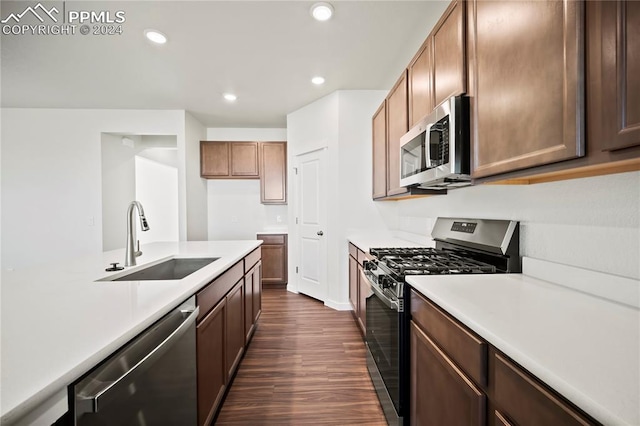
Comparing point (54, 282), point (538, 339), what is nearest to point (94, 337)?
point (54, 282)

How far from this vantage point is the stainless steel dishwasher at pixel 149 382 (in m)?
0.62

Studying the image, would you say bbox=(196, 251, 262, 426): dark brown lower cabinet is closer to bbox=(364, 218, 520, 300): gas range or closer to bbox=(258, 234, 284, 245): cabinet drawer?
bbox=(364, 218, 520, 300): gas range

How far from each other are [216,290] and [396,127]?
6.16 ft

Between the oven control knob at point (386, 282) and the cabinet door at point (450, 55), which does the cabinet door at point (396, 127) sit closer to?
the cabinet door at point (450, 55)

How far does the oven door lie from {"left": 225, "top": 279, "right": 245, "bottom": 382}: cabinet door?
0.93m

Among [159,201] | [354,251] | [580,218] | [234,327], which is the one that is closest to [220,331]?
[234,327]

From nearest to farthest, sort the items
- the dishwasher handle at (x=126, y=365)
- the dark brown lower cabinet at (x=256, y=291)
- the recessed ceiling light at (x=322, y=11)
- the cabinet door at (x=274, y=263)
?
the dishwasher handle at (x=126, y=365), the recessed ceiling light at (x=322, y=11), the dark brown lower cabinet at (x=256, y=291), the cabinet door at (x=274, y=263)

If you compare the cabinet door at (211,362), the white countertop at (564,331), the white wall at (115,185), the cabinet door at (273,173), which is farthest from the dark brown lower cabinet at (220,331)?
the white wall at (115,185)

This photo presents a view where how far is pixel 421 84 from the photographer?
5.86 ft

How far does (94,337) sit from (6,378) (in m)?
0.17

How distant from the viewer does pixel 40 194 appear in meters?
3.88

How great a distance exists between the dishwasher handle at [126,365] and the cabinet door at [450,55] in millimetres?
1632

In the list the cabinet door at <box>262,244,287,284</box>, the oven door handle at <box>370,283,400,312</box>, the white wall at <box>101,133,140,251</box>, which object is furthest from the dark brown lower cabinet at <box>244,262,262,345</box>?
the white wall at <box>101,133,140,251</box>

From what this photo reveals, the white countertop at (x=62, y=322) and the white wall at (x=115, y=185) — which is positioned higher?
the white wall at (x=115, y=185)
